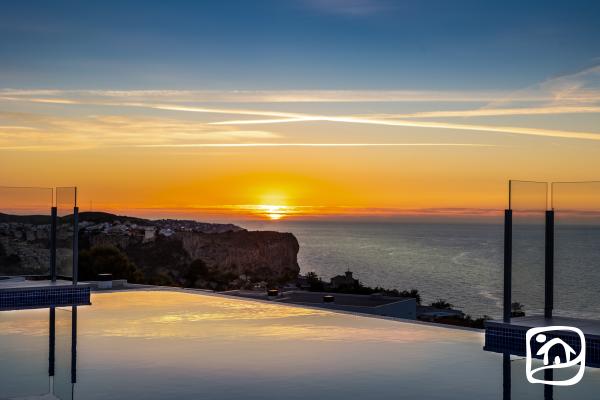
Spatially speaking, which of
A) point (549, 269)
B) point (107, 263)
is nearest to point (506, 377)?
point (549, 269)

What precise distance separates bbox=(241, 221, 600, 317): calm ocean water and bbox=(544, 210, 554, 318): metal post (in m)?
0.06

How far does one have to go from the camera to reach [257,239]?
57.4 meters

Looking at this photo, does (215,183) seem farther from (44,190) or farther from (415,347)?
(415,347)

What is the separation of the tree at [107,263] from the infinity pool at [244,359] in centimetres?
1013

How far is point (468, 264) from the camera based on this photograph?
82.2 meters

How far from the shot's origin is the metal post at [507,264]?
817 cm

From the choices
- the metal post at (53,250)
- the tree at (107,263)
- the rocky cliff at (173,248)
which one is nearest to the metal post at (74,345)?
the metal post at (53,250)

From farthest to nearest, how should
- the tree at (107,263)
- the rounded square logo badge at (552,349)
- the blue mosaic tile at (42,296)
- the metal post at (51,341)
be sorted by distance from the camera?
the tree at (107,263)
the blue mosaic tile at (42,296)
the rounded square logo badge at (552,349)
the metal post at (51,341)

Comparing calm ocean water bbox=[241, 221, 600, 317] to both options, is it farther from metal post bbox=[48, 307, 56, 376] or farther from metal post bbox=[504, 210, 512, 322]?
metal post bbox=[48, 307, 56, 376]

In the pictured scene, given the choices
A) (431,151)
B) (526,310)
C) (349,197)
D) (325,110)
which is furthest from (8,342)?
(349,197)

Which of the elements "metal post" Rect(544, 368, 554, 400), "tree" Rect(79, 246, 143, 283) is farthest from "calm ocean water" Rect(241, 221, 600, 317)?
"tree" Rect(79, 246, 143, 283)

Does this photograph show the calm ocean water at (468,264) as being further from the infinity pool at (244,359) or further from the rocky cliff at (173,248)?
the rocky cliff at (173,248)

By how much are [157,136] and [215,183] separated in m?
6.41

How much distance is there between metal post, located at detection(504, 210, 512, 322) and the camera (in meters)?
8.17
